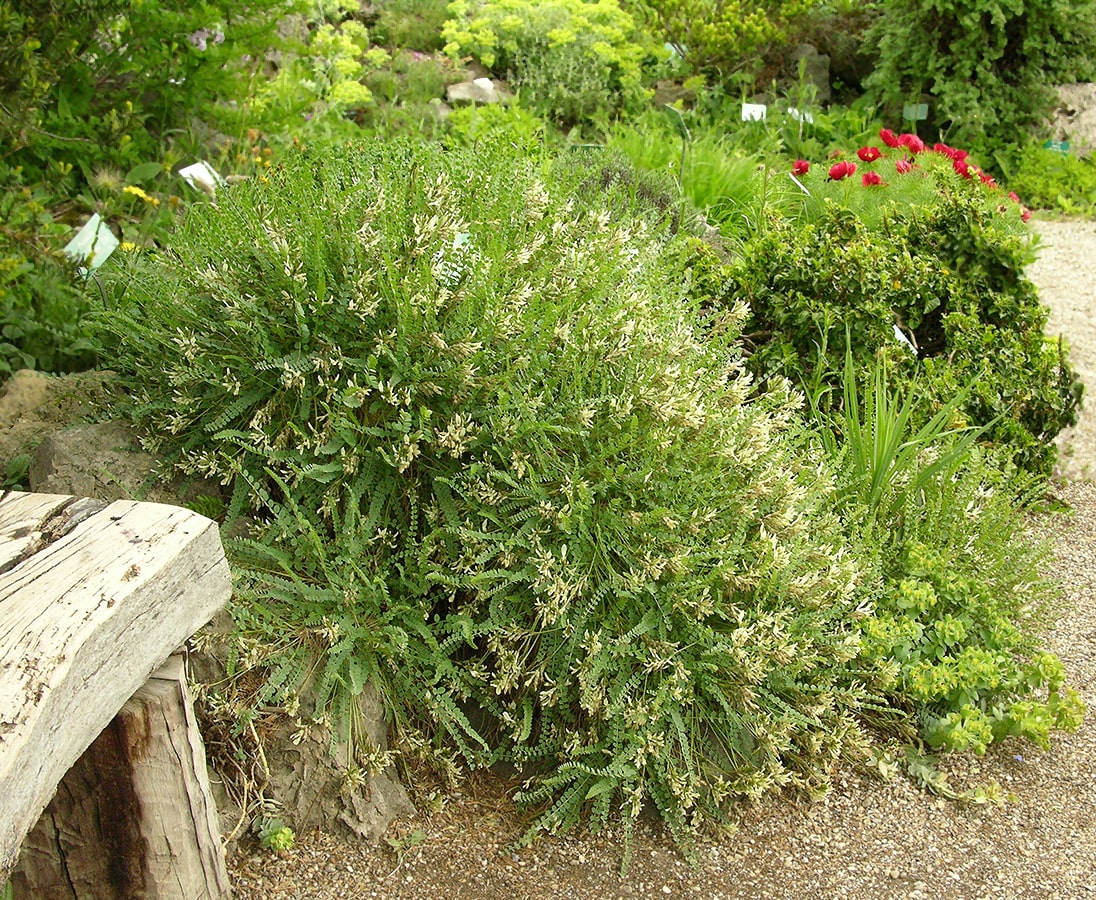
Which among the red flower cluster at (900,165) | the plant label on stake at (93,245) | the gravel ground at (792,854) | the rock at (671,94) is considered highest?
the red flower cluster at (900,165)

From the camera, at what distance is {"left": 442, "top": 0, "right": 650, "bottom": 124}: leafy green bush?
7.41m

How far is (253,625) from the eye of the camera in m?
2.61

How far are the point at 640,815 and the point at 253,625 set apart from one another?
1101 mm

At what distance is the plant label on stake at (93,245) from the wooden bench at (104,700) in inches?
85.3

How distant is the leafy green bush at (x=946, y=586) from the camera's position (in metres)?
3.02

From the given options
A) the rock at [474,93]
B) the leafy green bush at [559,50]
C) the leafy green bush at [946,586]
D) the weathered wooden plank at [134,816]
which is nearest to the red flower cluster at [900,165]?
the leafy green bush at [946,586]

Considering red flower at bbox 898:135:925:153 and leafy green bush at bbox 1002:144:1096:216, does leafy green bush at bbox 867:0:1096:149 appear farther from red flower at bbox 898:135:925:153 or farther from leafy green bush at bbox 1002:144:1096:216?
red flower at bbox 898:135:925:153

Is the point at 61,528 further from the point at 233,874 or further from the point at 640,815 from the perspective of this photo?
the point at 640,815

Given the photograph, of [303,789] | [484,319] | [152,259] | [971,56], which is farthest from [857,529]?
[971,56]

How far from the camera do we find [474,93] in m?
7.49

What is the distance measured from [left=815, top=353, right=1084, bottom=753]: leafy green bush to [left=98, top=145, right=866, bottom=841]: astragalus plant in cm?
27

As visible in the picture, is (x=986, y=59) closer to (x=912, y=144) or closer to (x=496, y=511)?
(x=912, y=144)

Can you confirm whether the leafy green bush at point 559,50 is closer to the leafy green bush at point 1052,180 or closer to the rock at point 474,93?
the rock at point 474,93

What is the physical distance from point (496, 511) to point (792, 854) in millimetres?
1138
